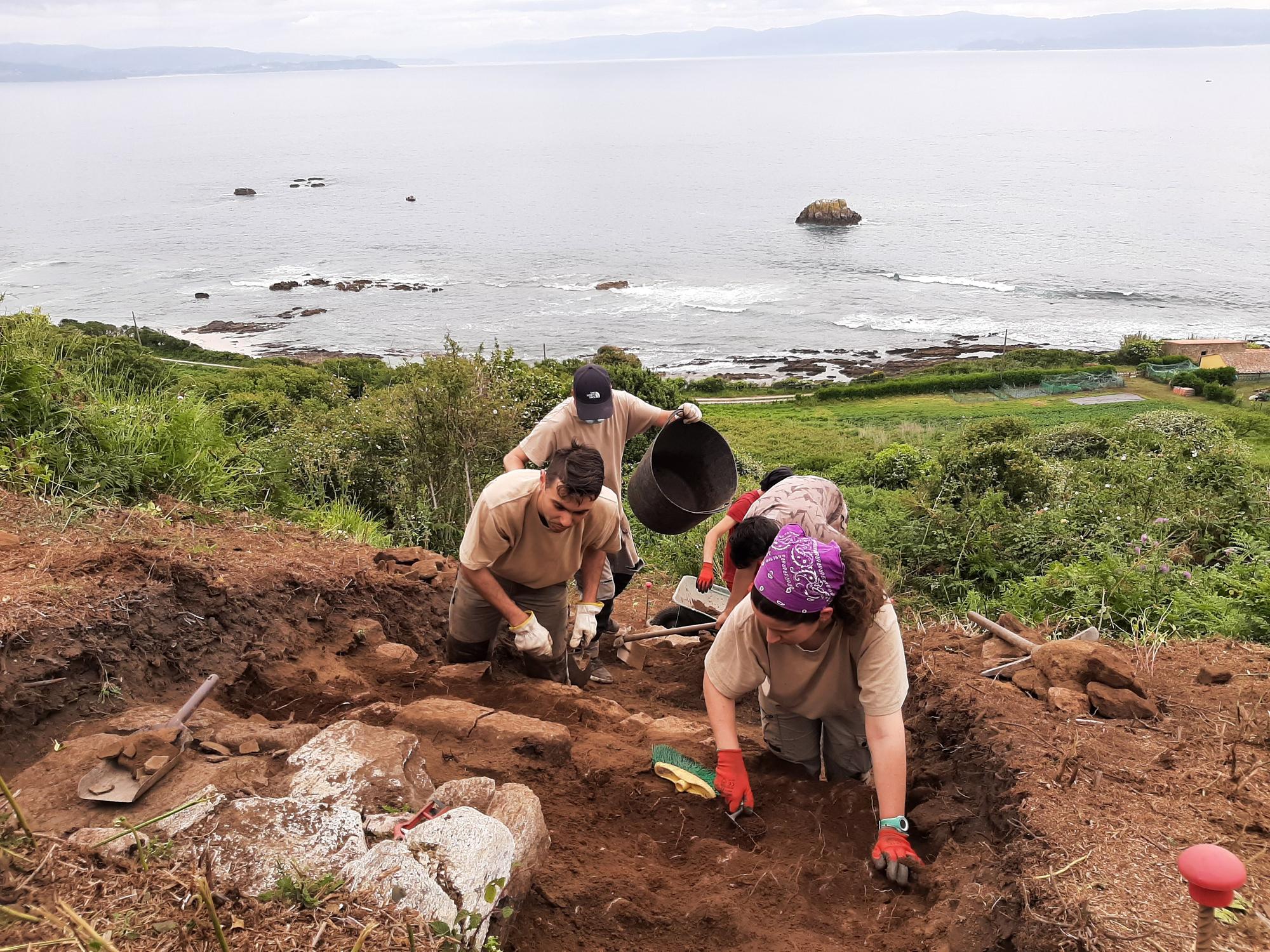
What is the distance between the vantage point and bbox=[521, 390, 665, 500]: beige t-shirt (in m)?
5.52

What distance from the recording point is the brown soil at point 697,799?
2785 mm

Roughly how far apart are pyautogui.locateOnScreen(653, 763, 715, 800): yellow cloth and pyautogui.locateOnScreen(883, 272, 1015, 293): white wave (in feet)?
193

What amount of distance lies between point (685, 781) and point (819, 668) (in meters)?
0.77

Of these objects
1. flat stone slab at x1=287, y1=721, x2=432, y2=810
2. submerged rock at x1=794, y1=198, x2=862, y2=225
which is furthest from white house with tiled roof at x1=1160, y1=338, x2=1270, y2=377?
flat stone slab at x1=287, y1=721, x2=432, y2=810

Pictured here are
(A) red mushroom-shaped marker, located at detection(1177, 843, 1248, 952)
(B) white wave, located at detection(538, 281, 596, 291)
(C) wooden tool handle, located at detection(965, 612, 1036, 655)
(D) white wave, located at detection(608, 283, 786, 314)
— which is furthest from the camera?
(B) white wave, located at detection(538, 281, 596, 291)

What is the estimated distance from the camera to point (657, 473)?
Result: 20.5 feet

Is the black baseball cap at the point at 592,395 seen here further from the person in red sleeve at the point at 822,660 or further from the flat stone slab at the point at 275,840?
the flat stone slab at the point at 275,840

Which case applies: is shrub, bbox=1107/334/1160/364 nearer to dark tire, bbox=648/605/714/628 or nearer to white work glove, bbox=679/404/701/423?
dark tire, bbox=648/605/714/628

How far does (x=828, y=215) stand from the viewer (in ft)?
247

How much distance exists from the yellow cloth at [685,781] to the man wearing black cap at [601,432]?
1392 mm

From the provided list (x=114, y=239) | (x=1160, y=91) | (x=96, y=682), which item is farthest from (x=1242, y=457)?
(x=1160, y=91)

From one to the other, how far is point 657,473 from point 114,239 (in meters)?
77.0

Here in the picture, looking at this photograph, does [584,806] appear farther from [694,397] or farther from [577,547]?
[694,397]

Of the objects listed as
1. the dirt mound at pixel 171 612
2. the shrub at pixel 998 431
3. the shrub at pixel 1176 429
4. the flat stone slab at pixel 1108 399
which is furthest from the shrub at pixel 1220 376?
the dirt mound at pixel 171 612
